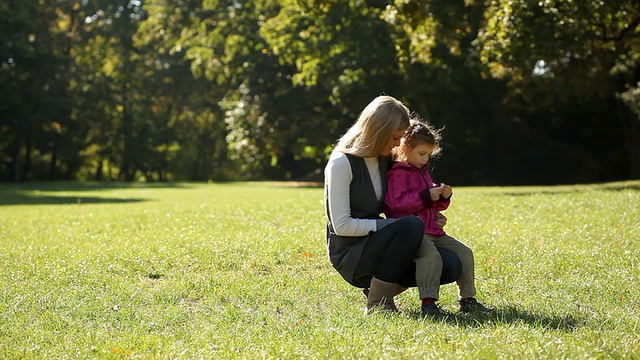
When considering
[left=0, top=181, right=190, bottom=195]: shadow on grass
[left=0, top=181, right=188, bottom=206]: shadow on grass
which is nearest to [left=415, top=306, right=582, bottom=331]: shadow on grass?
[left=0, top=181, right=188, bottom=206]: shadow on grass

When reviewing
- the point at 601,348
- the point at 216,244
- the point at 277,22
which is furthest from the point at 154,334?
the point at 277,22

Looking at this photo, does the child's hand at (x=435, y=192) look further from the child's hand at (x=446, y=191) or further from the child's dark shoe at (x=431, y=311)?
the child's dark shoe at (x=431, y=311)

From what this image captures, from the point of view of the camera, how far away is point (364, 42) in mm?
33062

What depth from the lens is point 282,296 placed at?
7902 millimetres

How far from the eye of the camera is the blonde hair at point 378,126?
6652 mm

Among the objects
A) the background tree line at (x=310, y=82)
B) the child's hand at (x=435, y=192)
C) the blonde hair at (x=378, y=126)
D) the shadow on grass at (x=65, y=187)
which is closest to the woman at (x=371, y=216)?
the blonde hair at (x=378, y=126)

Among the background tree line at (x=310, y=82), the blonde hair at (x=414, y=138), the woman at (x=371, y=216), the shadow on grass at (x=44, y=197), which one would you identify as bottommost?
the shadow on grass at (x=44, y=197)

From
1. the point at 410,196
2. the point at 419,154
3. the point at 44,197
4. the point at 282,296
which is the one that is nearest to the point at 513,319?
the point at 410,196

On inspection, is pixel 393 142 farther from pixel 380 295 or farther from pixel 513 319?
pixel 513 319

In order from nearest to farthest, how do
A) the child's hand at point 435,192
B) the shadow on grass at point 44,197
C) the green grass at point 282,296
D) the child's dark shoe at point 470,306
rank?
1. the green grass at point 282,296
2. the child's hand at point 435,192
3. the child's dark shoe at point 470,306
4. the shadow on grass at point 44,197

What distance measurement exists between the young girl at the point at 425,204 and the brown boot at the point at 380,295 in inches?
9.2

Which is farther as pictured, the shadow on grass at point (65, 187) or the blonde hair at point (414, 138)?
the shadow on grass at point (65, 187)

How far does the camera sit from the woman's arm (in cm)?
670

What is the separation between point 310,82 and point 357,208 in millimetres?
26514
